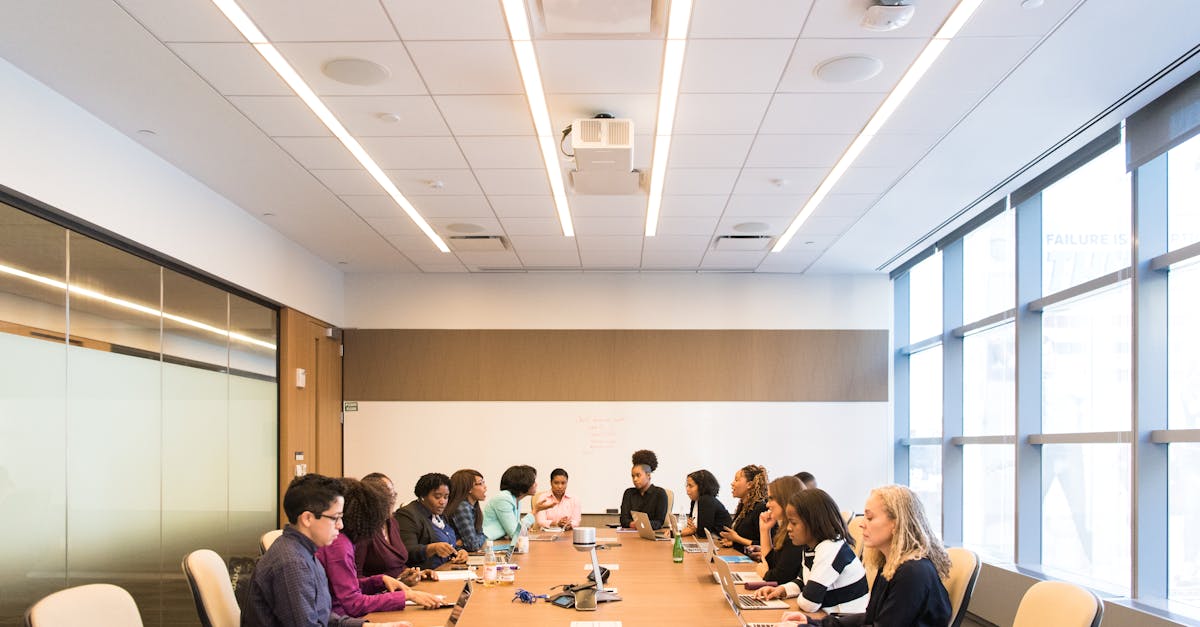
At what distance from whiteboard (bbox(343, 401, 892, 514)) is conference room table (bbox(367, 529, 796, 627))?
3.91m

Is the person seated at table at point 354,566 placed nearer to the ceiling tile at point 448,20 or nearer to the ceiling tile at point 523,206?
the ceiling tile at point 448,20

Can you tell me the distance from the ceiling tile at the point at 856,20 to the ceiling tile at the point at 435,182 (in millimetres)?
3040

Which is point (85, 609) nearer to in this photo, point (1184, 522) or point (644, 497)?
point (1184, 522)

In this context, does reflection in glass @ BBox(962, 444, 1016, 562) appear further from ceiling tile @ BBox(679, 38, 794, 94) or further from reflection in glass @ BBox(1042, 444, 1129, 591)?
ceiling tile @ BBox(679, 38, 794, 94)

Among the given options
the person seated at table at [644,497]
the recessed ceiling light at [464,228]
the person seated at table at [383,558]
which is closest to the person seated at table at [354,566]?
the person seated at table at [383,558]

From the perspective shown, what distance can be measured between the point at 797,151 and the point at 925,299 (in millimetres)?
4569

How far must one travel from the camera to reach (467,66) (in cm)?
479

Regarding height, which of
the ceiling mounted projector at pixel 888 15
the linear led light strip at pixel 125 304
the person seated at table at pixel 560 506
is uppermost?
the ceiling mounted projector at pixel 888 15

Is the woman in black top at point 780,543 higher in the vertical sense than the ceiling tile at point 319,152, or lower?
lower

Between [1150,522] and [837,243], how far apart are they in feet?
13.5

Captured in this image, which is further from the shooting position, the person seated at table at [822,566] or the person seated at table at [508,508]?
the person seated at table at [508,508]

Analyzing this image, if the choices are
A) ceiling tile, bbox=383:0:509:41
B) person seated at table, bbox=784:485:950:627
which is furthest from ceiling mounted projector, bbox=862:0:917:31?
person seated at table, bbox=784:485:950:627

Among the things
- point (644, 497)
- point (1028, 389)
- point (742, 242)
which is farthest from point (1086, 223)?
point (644, 497)

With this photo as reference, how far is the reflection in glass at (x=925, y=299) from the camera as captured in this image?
9.62 m
